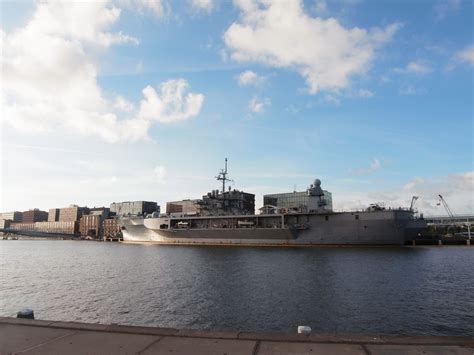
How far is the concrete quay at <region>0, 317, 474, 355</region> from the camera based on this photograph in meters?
7.16

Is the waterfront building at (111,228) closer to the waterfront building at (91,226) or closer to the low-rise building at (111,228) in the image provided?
the low-rise building at (111,228)

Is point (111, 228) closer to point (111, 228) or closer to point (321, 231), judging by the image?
point (111, 228)

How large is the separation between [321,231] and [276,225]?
9.63 metres

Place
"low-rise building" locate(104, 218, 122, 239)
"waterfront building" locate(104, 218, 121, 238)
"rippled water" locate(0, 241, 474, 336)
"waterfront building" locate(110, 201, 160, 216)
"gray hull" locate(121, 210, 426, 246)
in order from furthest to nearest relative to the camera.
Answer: "waterfront building" locate(110, 201, 160, 216) → "waterfront building" locate(104, 218, 121, 238) → "low-rise building" locate(104, 218, 122, 239) → "gray hull" locate(121, 210, 426, 246) → "rippled water" locate(0, 241, 474, 336)

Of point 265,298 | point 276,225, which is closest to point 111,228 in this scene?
point 276,225

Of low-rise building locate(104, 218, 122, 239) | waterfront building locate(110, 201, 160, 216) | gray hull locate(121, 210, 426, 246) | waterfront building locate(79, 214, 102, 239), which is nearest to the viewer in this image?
gray hull locate(121, 210, 426, 246)

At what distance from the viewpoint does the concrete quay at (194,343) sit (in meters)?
7.16

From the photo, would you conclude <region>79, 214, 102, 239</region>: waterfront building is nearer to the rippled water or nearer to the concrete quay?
the rippled water

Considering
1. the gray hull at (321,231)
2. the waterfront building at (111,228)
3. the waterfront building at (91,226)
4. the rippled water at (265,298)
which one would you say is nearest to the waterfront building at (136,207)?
the waterfront building at (111,228)

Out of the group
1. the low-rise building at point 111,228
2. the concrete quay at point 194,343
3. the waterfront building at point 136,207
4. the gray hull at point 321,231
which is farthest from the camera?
the waterfront building at point 136,207

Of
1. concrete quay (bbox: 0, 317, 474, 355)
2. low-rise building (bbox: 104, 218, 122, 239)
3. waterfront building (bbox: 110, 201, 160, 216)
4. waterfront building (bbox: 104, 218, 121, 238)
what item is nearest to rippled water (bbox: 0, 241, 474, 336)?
concrete quay (bbox: 0, 317, 474, 355)

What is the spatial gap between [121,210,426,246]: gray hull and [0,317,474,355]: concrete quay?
58.1 meters

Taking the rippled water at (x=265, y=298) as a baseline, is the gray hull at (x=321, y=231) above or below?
above

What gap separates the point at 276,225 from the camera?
71.7 metres
